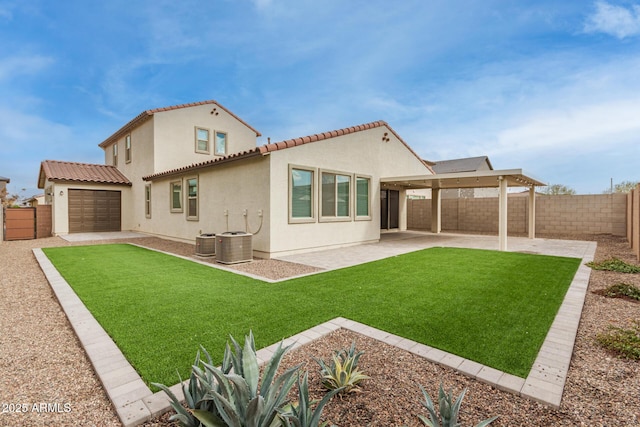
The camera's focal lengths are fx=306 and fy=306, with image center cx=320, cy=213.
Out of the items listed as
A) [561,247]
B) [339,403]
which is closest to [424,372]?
[339,403]

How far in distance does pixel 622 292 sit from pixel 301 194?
24.6 feet

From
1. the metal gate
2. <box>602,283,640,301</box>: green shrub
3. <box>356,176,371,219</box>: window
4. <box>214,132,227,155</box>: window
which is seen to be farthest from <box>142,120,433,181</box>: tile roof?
<box>602,283,640,301</box>: green shrub

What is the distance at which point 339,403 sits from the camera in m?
2.35

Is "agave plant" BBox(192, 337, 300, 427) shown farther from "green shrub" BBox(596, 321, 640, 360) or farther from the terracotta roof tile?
the terracotta roof tile

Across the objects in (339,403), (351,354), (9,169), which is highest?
(9,169)

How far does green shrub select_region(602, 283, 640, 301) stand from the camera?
16.6 feet

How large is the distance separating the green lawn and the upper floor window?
34.0 feet

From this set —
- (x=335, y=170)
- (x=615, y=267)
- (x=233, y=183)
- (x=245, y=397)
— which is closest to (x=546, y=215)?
(x=615, y=267)

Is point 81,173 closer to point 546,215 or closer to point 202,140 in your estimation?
point 202,140

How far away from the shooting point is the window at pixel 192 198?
1210cm

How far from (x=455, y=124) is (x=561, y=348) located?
18.7 m

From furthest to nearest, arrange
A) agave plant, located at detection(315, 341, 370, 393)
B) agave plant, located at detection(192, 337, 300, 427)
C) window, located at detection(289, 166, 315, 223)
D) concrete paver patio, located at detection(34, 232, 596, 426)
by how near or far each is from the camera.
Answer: window, located at detection(289, 166, 315, 223)
agave plant, located at detection(315, 341, 370, 393)
concrete paver patio, located at detection(34, 232, 596, 426)
agave plant, located at detection(192, 337, 300, 427)

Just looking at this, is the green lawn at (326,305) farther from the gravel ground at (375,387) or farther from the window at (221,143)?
the window at (221,143)

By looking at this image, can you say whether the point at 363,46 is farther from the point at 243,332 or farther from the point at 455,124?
the point at 243,332
